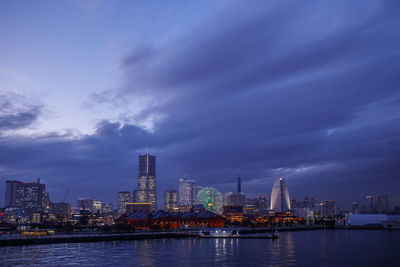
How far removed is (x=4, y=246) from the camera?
423 ft

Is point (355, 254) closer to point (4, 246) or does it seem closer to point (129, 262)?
point (129, 262)

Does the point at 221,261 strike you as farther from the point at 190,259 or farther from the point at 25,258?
the point at 25,258

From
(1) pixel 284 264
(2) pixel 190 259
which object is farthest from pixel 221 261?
(1) pixel 284 264

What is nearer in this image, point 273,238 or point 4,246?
point 4,246

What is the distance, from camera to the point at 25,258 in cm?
9406

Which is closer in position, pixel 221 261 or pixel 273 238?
pixel 221 261

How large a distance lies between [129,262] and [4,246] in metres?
65.5

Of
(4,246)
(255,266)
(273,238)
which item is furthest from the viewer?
(273,238)

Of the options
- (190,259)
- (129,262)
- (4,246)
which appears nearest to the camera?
(129,262)

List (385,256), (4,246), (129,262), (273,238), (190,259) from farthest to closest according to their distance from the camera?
(273,238) → (4,246) → (385,256) → (190,259) → (129,262)

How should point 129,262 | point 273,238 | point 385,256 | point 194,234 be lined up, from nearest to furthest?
1. point 129,262
2. point 385,256
3. point 273,238
4. point 194,234

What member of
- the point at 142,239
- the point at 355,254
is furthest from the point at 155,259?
the point at 142,239

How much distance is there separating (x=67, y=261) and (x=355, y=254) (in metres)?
74.9

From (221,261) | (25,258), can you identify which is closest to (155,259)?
(221,261)
